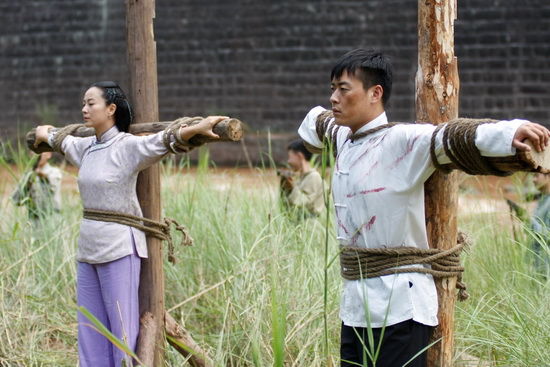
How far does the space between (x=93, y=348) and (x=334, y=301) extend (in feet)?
3.80

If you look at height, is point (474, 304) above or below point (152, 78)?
below

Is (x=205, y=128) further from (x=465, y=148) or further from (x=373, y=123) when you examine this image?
(x=465, y=148)

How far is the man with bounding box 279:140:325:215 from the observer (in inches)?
254

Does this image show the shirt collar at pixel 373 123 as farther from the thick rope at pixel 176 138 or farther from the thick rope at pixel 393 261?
the thick rope at pixel 176 138

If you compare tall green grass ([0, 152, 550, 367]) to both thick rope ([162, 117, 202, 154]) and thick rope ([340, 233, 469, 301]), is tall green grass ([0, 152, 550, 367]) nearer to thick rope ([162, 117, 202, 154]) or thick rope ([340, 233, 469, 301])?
thick rope ([340, 233, 469, 301])

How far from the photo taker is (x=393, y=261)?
3.32 metres

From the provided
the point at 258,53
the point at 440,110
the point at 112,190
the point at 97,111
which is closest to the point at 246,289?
the point at 112,190

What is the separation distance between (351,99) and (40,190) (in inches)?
153

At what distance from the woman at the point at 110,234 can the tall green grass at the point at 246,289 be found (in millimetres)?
450

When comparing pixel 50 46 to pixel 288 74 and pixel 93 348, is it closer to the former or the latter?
pixel 288 74

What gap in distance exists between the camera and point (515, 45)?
12141 mm

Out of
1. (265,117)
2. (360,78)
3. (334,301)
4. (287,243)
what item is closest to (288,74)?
(265,117)

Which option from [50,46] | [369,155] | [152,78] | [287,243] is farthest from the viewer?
[50,46]

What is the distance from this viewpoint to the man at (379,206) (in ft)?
10.7
